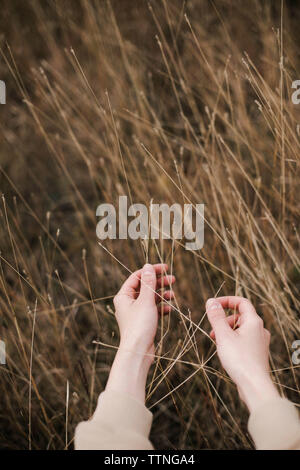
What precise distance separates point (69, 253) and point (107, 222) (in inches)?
7.7

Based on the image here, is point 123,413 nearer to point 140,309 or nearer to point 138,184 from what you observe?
point 140,309

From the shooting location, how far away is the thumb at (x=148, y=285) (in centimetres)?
78

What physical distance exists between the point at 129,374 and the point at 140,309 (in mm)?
123

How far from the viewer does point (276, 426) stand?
1.92 ft

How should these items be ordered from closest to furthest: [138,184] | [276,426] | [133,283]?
1. [276,426]
2. [133,283]
3. [138,184]

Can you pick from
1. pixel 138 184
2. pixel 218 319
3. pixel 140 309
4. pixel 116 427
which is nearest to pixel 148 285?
pixel 140 309

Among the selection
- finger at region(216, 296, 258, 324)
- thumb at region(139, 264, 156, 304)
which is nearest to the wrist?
finger at region(216, 296, 258, 324)

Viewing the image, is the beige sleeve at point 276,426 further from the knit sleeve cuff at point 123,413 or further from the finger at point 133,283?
the finger at point 133,283

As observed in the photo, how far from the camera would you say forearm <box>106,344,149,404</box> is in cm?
69

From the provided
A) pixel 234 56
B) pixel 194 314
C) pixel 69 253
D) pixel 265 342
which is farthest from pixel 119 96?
pixel 265 342

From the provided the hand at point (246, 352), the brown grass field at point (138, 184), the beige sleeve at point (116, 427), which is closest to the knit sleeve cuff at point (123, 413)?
the beige sleeve at point (116, 427)

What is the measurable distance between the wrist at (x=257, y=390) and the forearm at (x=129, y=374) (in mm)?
179

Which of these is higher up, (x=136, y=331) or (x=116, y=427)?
(x=136, y=331)

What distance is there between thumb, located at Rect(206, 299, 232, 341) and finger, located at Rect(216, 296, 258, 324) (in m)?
0.04
